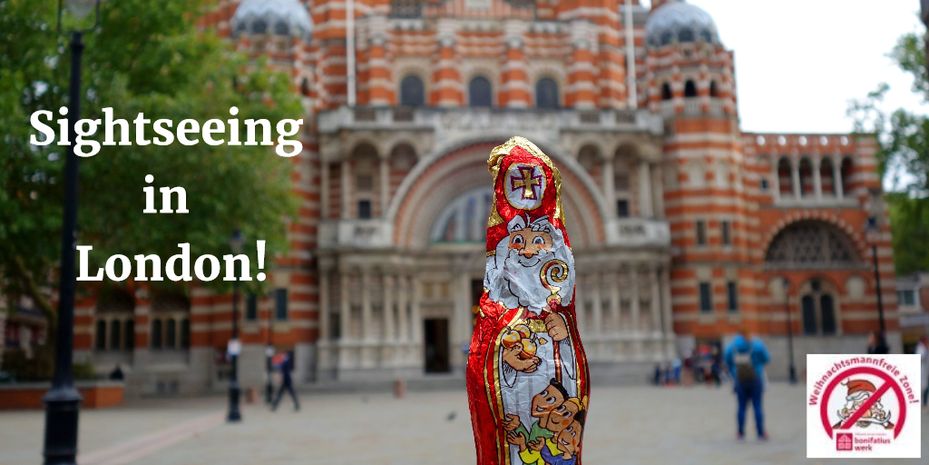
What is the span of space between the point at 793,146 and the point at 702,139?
604 centimetres

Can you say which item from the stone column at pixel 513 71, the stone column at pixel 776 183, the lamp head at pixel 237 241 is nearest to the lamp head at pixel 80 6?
the lamp head at pixel 237 241

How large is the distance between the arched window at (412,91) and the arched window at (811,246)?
17477 millimetres

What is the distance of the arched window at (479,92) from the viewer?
38.0 meters

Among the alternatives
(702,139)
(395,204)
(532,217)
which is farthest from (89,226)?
(702,139)

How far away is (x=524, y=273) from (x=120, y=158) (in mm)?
18606

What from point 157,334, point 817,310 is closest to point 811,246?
point 817,310

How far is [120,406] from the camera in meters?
24.0

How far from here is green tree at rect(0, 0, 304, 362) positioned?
20.8 meters

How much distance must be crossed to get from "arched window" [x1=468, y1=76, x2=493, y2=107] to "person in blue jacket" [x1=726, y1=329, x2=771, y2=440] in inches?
1048

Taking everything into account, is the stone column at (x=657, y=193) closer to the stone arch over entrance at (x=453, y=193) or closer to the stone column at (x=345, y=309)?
the stone arch over entrance at (x=453, y=193)

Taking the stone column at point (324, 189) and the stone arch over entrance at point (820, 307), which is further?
the stone arch over entrance at point (820, 307)

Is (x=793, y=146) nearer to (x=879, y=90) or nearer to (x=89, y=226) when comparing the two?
(x=879, y=90)

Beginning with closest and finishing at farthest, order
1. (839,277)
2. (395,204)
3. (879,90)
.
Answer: (879,90) → (395,204) → (839,277)

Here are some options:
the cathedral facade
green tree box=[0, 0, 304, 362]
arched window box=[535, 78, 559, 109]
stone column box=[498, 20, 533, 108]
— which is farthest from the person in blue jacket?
arched window box=[535, 78, 559, 109]
